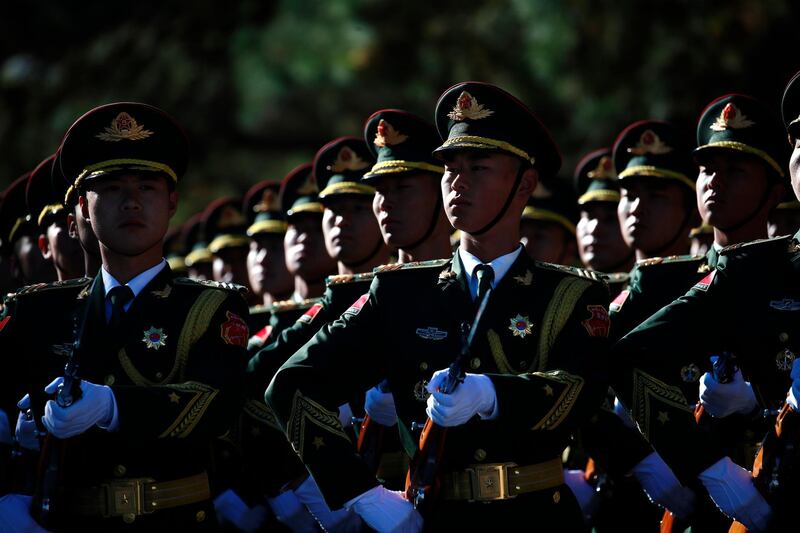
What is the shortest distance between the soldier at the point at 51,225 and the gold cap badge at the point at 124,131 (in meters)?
1.73

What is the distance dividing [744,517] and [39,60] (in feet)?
80.1

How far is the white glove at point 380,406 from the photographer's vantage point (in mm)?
7480

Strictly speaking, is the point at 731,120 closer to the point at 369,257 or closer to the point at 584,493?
the point at 584,493

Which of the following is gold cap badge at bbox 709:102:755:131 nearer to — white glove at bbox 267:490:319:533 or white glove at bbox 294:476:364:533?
white glove at bbox 294:476:364:533

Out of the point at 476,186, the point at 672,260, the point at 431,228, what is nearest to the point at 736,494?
the point at 476,186

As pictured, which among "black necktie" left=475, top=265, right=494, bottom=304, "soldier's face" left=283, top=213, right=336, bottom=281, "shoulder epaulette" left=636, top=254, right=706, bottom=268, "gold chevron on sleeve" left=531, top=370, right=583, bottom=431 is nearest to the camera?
"gold chevron on sleeve" left=531, top=370, right=583, bottom=431

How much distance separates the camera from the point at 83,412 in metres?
5.65

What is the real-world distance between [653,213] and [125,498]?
13.8 ft

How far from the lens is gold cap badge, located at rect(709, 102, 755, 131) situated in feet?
23.4

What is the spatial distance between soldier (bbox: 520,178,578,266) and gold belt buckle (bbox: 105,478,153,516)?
182 inches

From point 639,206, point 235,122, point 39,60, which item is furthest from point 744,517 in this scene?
point 39,60

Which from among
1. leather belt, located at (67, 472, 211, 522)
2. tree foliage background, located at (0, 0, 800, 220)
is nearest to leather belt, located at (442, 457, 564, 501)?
leather belt, located at (67, 472, 211, 522)

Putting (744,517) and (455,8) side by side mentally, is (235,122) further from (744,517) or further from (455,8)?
(744,517)

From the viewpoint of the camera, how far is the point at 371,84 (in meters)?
24.9
